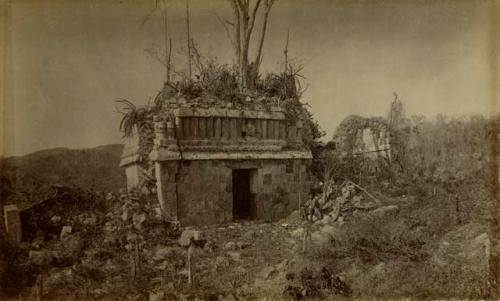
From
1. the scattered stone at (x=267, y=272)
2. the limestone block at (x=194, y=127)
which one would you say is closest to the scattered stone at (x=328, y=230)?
the scattered stone at (x=267, y=272)

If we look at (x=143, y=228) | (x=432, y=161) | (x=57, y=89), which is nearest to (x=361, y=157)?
(x=432, y=161)

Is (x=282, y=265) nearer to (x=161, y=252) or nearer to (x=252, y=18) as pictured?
(x=161, y=252)

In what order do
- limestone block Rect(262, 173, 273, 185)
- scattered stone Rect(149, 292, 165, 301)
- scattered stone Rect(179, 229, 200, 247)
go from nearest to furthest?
scattered stone Rect(149, 292, 165, 301) → scattered stone Rect(179, 229, 200, 247) → limestone block Rect(262, 173, 273, 185)

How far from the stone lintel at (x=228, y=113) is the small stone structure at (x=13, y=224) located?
2048 millimetres

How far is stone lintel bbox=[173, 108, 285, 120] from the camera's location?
17.3 feet

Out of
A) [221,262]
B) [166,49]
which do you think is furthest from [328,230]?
[166,49]

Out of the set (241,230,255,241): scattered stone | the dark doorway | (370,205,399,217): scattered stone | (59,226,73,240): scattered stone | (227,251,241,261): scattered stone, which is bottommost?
(227,251,241,261): scattered stone

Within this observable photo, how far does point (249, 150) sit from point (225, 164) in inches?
13.3

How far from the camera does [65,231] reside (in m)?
5.02

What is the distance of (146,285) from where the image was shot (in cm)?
505

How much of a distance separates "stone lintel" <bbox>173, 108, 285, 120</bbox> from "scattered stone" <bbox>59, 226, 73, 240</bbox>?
67.9 inches

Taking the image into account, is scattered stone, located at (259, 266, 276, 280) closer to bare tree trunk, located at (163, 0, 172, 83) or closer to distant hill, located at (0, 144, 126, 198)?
distant hill, located at (0, 144, 126, 198)

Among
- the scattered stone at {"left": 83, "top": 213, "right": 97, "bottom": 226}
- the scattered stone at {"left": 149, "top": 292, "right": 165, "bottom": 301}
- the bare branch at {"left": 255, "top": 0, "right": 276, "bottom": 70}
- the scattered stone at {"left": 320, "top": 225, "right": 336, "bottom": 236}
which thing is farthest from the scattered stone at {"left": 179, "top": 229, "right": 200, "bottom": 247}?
the bare branch at {"left": 255, "top": 0, "right": 276, "bottom": 70}

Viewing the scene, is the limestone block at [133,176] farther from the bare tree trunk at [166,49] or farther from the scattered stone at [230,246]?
the scattered stone at [230,246]
